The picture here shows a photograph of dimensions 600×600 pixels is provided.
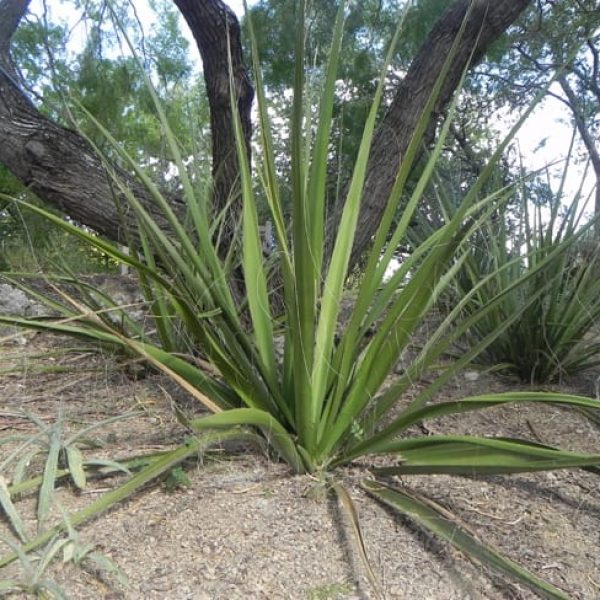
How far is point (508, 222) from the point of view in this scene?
329 centimetres

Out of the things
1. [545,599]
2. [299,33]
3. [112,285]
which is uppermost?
[299,33]

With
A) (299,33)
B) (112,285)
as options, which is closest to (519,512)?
(299,33)

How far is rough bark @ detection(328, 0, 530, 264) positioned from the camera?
343cm

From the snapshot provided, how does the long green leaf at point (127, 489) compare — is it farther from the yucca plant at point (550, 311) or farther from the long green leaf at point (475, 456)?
the yucca plant at point (550, 311)

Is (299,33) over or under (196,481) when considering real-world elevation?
over

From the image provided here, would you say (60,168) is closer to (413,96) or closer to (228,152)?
(228,152)

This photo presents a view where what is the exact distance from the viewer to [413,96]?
3422 mm

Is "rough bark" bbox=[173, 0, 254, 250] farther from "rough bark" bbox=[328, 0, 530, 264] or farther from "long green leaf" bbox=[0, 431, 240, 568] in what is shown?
"long green leaf" bbox=[0, 431, 240, 568]

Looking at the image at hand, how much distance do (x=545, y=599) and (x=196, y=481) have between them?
2.86 feet

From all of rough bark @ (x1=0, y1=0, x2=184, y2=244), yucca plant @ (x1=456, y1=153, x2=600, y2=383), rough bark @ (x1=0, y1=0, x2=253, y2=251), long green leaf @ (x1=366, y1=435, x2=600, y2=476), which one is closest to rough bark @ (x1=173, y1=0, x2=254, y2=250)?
rough bark @ (x1=0, y1=0, x2=253, y2=251)

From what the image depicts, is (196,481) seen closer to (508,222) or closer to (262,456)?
(262,456)

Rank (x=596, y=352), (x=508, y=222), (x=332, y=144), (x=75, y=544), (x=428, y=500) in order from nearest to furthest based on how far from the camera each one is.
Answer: (x=75, y=544), (x=428, y=500), (x=596, y=352), (x=508, y=222), (x=332, y=144)

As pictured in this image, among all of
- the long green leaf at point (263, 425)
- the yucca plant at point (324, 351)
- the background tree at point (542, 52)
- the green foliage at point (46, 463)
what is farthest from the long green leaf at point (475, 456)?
the background tree at point (542, 52)

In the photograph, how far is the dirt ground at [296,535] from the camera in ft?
4.51
